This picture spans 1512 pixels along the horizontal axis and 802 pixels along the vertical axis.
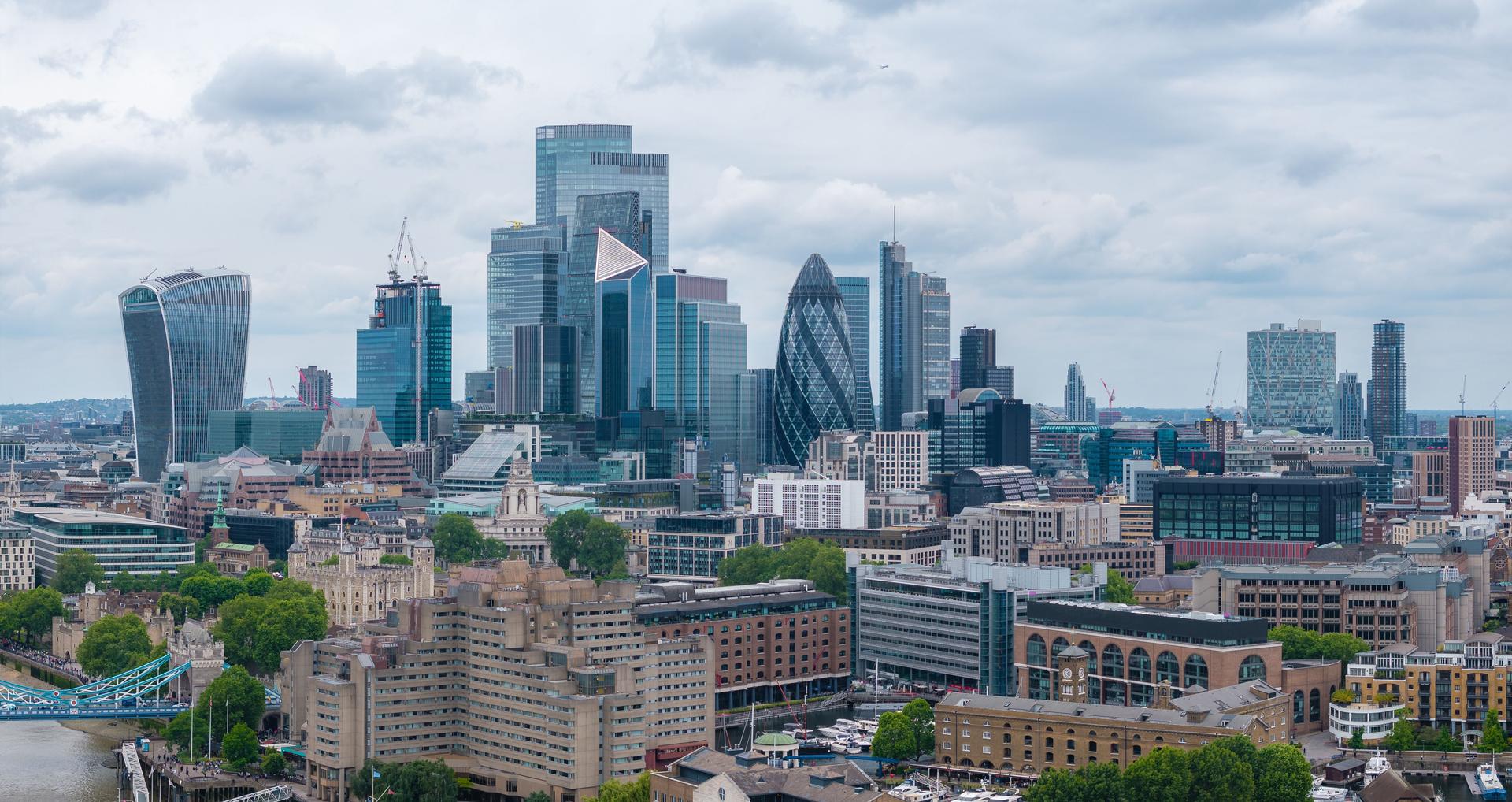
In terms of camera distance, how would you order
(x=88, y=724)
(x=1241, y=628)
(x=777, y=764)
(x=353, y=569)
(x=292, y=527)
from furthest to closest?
(x=292, y=527) → (x=353, y=569) → (x=88, y=724) → (x=1241, y=628) → (x=777, y=764)

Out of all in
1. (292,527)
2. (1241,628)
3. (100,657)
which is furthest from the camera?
(292,527)

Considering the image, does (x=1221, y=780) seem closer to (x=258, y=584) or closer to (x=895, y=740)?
(x=895, y=740)

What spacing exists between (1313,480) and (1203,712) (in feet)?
262

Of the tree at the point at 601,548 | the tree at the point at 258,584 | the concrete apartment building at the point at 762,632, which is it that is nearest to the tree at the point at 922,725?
the concrete apartment building at the point at 762,632

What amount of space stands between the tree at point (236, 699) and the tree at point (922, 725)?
30202 mm

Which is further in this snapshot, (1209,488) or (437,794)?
(1209,488)

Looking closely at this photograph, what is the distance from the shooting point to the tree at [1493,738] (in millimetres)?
92750

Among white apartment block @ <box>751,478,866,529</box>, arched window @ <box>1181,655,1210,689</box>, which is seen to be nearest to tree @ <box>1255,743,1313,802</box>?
arched window @ <box>1181,655,1210,689</box>

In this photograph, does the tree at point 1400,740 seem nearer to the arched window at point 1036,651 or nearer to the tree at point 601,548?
the arched window at point 1036,651

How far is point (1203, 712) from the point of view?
83.2 m

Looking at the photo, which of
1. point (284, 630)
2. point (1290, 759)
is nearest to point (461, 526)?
point (284, 630)

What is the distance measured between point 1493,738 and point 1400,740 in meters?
4.12

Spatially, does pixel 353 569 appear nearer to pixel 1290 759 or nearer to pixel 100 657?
pixel 100 657

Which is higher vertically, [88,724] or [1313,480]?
[1313,480]
